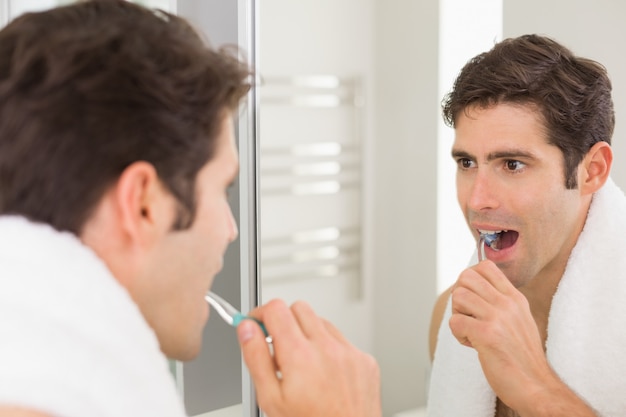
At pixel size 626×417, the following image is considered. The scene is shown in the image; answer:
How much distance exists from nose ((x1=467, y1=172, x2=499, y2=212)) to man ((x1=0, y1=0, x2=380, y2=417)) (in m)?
0.48

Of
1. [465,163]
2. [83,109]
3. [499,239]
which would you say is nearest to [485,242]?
[499,239]

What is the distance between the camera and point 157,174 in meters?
0.63

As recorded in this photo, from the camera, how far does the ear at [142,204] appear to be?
0.61 meters

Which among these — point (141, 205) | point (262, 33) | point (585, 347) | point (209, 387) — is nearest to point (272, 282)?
point (209, 387)

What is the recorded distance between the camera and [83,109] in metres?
0.60

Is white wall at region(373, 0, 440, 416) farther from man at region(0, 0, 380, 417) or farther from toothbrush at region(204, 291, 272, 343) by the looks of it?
man at region(0, 0, 380, 417)

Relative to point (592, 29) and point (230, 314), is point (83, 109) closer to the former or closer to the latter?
point (230, 314)

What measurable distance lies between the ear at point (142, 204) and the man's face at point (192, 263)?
0.01 m

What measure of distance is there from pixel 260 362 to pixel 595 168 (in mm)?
602

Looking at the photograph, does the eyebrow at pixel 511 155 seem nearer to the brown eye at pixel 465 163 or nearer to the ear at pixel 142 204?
the brown eye at pixel 465 163

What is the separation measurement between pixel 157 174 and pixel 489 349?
0.55 meters

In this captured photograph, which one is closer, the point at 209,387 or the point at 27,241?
the point at 27,241

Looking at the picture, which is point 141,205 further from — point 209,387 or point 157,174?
point 209,387

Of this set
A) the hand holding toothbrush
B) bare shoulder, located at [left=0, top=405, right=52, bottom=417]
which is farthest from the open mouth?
bare shoulder, located at [left=0, top=405, right=52, bottom=417]
